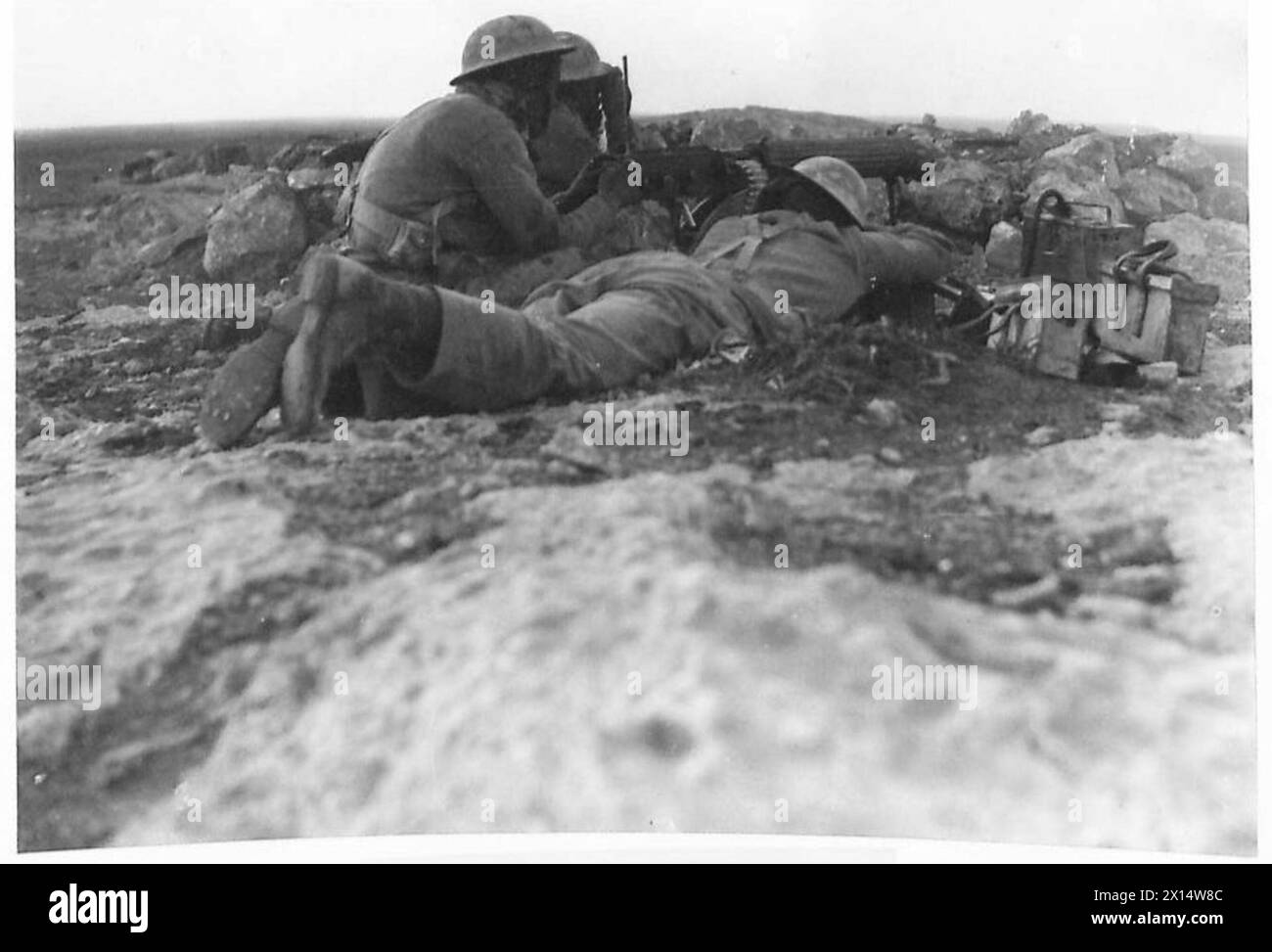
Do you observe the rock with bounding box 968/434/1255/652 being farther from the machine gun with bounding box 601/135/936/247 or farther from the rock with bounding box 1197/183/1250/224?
the machine gun with bounding box 601/135/936/247

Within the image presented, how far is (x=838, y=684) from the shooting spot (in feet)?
24.1

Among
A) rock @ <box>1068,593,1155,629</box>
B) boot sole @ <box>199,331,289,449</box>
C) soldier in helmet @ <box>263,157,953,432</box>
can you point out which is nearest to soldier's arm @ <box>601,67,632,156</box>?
soldier in helmet @ <box>263,157,953,432</box>

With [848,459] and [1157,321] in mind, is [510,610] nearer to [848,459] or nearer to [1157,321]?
[848,459]

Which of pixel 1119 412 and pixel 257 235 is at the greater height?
pixel 257 235

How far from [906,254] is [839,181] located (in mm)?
491

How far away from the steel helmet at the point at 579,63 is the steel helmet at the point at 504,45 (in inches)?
3.2

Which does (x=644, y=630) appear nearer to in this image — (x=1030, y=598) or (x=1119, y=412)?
(x=1030, y=598)

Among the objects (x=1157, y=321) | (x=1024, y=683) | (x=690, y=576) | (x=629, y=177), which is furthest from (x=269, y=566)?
(x=1157, y=321)

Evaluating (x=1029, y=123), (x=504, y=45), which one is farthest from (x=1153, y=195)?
(x=504, y=45)

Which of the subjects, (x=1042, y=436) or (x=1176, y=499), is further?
(x=1042, y=436)

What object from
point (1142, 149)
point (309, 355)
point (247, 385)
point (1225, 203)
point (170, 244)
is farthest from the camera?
point (170, 244)

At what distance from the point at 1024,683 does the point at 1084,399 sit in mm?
1450

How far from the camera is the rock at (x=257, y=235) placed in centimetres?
795

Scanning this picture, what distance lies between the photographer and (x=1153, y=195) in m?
8.00
